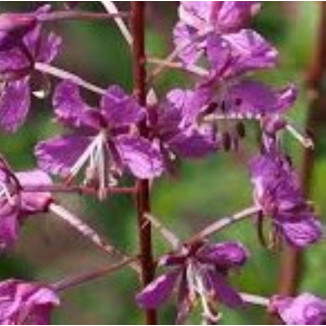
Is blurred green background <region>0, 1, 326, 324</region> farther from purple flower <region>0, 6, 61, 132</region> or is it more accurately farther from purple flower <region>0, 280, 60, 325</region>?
purple flower <region>0, 6, 61, 132</region>

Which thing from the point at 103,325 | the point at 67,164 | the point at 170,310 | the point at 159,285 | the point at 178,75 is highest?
the point at 67,164

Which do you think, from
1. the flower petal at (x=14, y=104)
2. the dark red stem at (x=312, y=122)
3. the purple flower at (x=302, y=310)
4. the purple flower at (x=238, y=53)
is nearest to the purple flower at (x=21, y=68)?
the flower petal at (x=14, y=104)

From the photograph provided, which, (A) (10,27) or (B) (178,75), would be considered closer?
(A) (10,27)

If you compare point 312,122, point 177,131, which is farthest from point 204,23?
point 312,122

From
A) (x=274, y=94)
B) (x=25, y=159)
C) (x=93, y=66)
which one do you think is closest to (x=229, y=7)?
(x=274, y=94)

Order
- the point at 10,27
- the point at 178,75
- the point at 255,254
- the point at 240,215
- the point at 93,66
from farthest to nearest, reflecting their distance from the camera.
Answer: the point at 93,66
the point at 178,75
the point at 255,254
the point at 240,215
the point at 10,27

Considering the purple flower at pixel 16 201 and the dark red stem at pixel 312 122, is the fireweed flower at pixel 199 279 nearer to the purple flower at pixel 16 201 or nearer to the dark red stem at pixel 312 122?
the purple flower at pixel 16 201

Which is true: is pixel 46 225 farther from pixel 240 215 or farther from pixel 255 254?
pixel 255 254
